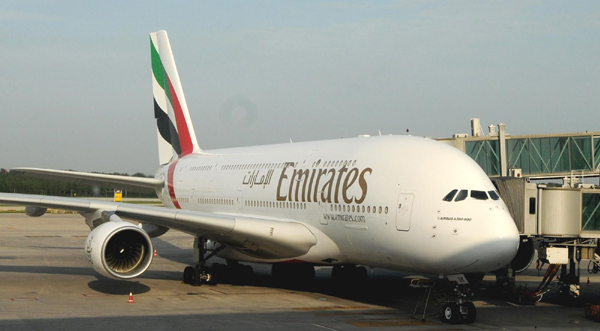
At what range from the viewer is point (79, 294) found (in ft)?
61.7

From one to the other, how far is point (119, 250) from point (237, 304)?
11.2ft

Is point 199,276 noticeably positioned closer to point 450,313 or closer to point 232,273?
point 232,273

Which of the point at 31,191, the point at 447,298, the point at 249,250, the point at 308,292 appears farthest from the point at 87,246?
the point at 31,191

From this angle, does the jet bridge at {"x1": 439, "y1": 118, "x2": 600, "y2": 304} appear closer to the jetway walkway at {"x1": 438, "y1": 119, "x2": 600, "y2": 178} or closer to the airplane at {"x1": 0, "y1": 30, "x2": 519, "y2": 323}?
the airplane at {"x1": 0, "y1": 30, "x2": 519, "y2": 323}

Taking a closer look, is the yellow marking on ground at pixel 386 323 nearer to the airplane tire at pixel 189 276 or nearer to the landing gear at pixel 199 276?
the landing gear at pixel 199 276

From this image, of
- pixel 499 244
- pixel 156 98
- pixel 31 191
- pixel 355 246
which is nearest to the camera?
pixel 499 244

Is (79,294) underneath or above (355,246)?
underneath

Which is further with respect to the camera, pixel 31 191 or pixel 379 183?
pixel 31 191

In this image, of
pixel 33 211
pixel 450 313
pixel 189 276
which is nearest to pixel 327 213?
pixel 450 313

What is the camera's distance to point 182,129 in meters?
29.4

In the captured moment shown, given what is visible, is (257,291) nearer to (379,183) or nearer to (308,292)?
(308,292)

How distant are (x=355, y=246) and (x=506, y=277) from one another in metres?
5.33

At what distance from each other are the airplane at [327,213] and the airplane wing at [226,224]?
0.10 feet

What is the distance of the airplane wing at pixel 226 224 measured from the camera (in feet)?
61.4
